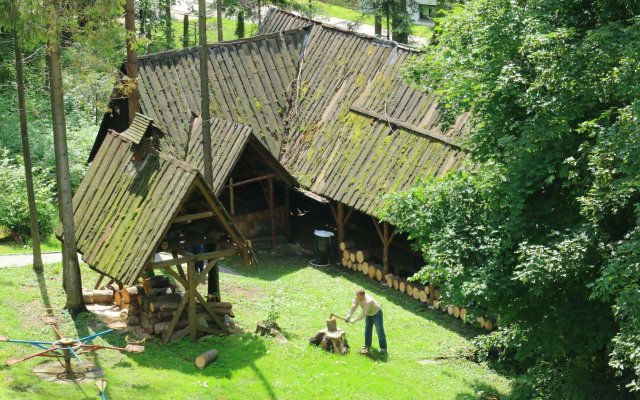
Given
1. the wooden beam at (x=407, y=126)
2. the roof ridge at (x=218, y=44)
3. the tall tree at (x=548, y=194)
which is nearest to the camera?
the tall tree at (x=548, y=194)

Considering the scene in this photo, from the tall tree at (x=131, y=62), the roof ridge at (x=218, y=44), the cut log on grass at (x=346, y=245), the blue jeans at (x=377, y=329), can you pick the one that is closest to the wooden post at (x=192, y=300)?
the blue jeans at (x=377, y=329)

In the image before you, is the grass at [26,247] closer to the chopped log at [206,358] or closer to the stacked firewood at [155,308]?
the stacked firewood at [155,308]

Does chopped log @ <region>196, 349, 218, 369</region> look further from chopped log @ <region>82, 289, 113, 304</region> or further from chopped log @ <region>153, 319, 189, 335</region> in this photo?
chopped log @ <region>82, 289, 113, 304</region>

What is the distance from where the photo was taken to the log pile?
75.7ft

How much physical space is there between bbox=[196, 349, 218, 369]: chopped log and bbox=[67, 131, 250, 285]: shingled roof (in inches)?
82.3

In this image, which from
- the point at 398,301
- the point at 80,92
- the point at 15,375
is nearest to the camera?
the point at 15,375

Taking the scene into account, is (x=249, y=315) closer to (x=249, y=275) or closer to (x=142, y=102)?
(x=249, y=275)

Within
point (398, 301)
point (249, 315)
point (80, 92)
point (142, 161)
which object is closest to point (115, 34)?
point (142, 161)

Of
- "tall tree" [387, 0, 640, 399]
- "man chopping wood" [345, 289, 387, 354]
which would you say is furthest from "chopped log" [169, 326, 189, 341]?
"tall tree" [387, 0, 640, 399]

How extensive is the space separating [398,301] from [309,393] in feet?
24.4

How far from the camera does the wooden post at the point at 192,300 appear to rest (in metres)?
18.7

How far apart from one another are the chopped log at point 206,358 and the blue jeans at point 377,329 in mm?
3533

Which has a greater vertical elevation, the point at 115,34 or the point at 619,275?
the point at 115,34

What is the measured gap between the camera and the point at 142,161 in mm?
19953
